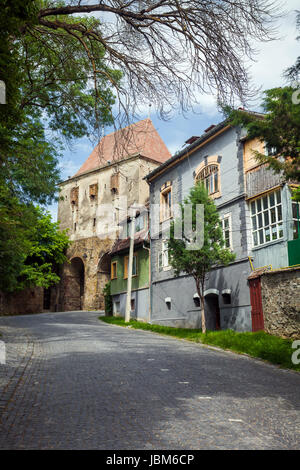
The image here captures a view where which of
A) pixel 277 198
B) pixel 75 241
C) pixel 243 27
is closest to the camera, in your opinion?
pixel 243 27

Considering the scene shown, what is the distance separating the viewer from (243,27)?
5520 millimetres

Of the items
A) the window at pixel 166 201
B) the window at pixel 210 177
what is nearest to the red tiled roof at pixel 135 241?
the window at pixel 166 201

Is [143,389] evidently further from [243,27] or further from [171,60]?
[243,27]

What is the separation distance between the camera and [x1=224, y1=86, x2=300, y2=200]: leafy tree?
7.11 metres

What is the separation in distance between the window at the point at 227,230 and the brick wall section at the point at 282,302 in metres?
3.44

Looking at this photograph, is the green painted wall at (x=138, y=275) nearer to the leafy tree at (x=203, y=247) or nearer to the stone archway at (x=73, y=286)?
the leafy tree at (x=203, y=247)

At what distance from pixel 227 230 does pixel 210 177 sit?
124 inches

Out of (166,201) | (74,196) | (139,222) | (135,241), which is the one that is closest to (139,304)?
(135,241)

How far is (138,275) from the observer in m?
28.5

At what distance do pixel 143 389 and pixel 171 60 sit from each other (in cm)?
511

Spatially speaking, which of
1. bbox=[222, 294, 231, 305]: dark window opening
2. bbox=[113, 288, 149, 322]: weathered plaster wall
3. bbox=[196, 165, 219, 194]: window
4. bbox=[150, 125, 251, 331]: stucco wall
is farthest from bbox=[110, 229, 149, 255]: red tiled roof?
bbox=[222, 294, 231, 305]: dark window opening

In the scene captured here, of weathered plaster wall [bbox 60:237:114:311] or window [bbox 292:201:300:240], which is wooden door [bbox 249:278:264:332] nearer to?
window [bbox 292:201:300:240]

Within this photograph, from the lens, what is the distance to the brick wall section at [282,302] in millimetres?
13977
